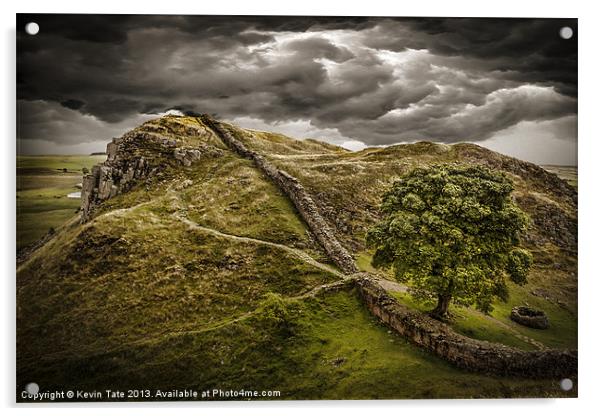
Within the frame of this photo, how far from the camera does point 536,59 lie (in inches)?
621

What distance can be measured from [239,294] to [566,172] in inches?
546

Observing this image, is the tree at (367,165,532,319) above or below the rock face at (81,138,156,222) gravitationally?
below

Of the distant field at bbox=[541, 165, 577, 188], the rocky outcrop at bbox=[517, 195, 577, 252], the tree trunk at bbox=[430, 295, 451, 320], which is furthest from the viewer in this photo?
the rocky outcrop at bbox=[517, 195, 577, 252]

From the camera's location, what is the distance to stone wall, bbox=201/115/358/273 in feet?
59.5

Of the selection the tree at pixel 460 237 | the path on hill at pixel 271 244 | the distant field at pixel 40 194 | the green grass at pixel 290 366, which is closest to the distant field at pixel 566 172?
the tree at pixel 460 237

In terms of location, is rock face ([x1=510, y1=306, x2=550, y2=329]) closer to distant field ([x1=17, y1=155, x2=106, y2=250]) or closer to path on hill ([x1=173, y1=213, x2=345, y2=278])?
path on hill ([x1=173, y1=213, x2=345, y2=278])

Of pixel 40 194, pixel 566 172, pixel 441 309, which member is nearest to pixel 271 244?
pixel 441 309

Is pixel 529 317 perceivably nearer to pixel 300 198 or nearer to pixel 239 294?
pixel 239 294

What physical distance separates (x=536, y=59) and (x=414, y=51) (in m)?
4.69

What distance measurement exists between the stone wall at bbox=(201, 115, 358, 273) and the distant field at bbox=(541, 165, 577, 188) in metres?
8.91

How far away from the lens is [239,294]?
16391 mm

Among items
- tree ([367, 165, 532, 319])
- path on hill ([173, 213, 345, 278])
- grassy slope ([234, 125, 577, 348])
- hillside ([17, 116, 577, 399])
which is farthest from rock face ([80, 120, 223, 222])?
tree ([367, 165, 532, 319])

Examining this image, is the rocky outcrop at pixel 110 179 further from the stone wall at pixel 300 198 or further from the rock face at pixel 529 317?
the rock face at pixel 529 317

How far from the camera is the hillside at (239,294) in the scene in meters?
13.9
